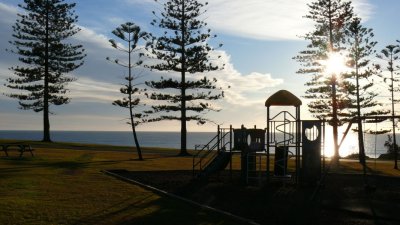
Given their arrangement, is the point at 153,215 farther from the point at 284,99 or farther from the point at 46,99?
the point at 46,99

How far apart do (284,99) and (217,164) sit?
3.94 m

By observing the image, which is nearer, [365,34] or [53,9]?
[365,34]

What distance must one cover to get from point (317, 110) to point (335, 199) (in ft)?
101

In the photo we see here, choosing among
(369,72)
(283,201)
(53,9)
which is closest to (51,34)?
(53,9)

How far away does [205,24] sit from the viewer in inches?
1735

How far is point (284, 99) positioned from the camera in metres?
18.1

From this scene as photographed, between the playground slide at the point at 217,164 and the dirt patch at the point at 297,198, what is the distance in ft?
1.18

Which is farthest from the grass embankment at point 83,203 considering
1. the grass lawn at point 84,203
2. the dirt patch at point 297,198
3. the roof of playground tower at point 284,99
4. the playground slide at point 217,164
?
the roof of playground tower at point 284,99

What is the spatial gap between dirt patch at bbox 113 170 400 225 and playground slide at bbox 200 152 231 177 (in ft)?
1.18

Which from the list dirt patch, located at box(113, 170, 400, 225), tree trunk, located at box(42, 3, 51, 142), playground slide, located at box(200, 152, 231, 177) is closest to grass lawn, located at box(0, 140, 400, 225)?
dirt patch, located at box(113, 170, 400, 225)

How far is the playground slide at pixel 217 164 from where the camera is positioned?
19.7 metres

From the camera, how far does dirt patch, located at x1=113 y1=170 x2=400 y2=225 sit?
11.8m

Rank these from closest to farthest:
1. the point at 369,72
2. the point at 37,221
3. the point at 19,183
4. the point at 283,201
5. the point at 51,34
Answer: the point at 37,221
the point at 283,201
the point at 19,183
the point at 369,72
the point at 51,34

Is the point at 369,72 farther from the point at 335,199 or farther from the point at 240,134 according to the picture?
the point at 335,199
